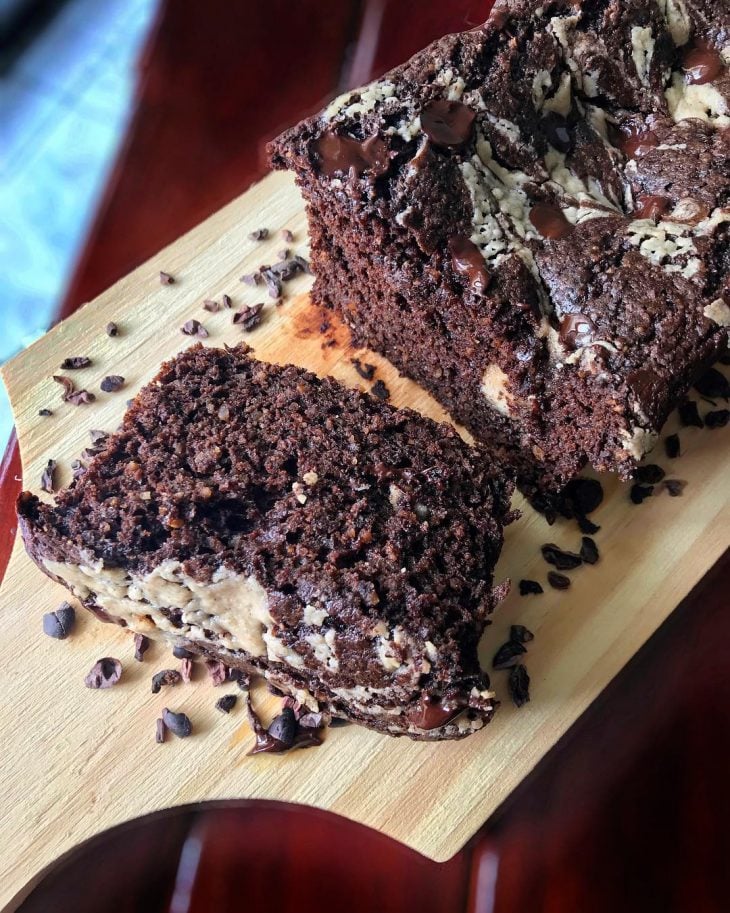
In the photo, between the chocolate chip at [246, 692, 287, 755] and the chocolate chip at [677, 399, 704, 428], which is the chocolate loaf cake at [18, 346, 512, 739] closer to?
the chocolate chip at [246, 692, 287, 755]

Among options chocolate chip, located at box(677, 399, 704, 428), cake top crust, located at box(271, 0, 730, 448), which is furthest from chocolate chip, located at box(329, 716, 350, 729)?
chocolate chip, located at box(677, 399, 704, 428)

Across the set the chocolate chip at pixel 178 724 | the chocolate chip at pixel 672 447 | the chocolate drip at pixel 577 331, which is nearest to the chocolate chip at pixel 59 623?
the chocolate chip at pixel 178 724

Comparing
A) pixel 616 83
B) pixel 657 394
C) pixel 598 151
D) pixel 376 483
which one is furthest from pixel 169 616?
pixel 616 83

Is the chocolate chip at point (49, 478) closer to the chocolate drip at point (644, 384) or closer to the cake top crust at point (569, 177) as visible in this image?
the cake top crust at point (569, 177)

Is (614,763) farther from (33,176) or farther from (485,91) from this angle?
(33,176)

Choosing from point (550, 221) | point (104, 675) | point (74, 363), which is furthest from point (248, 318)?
point (104, 675)

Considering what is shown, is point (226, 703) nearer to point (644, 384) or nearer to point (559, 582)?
point (559, 582)

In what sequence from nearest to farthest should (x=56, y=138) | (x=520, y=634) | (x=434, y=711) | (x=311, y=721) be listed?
(x=434, y=711) → (x=311, y=721) → (x=520, y=634) → (x=56, y=138)
